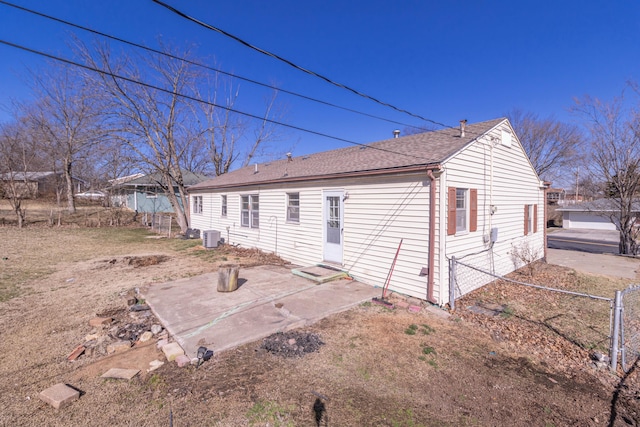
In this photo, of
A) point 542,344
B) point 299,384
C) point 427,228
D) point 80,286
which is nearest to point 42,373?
point 299,384

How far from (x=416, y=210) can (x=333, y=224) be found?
2.69 metres

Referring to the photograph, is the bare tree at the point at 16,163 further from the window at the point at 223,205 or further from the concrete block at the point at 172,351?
the concrete block at the point at 172,351

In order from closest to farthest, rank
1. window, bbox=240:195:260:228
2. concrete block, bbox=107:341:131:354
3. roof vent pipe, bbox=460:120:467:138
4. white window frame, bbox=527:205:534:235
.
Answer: concrete block, bbox=107:341:131:354 → roof vent pipe, bbox=460:120:467:138 → white window frame, bbox=527:205:534:235 → window, bbox=240:195:260:228

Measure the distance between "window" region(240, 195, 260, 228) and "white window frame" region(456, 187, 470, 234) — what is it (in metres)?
7.27

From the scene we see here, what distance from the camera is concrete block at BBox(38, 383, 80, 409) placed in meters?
2.82

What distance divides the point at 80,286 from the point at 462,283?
897 cm

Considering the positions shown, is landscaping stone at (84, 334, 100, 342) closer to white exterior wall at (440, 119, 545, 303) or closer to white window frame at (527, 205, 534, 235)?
white exterior wall at (440, 119, 545, 303)

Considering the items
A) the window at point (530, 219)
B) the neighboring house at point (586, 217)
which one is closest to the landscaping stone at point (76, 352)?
the window at point (530, 219)

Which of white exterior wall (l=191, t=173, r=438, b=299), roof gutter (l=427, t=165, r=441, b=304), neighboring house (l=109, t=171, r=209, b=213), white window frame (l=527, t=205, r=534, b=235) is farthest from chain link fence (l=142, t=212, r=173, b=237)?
white window frame (l=527, t=205, r=534, b=235)

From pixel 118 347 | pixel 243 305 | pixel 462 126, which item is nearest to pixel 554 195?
pixel 462 126

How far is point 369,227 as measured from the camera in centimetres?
704

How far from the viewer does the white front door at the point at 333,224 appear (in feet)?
25.8

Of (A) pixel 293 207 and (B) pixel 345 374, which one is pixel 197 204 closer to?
(A) pixel 293 207

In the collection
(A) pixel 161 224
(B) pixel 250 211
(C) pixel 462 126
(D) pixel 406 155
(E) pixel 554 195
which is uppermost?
(C) pixel 462 126
